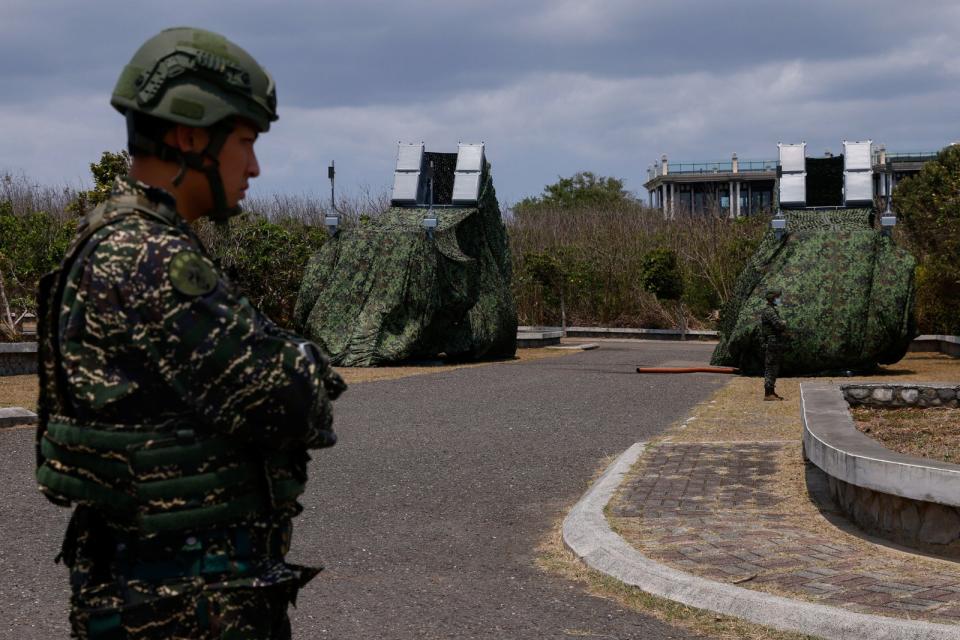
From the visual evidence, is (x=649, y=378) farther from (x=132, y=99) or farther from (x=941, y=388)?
(x=132, y=99)

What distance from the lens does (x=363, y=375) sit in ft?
65.0

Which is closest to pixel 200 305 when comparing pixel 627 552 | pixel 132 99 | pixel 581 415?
pixel 132 99

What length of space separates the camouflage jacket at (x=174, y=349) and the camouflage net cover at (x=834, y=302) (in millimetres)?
16925

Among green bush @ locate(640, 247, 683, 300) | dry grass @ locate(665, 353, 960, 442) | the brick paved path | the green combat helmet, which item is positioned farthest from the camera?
green bush @ locate(640, 247, 683, 300)

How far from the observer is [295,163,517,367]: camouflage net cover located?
22.2 meters

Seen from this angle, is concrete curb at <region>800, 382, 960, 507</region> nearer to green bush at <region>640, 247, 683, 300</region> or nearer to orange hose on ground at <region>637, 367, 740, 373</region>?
orange hose on ground at <region>637, 367, 740, 373</region>

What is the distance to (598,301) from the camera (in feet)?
129

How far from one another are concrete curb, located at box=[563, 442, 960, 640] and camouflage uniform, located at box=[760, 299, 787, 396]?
8.84 metres

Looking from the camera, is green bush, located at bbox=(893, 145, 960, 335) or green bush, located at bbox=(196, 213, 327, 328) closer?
green bush, located at bbox=(893, 145, 960, 335)

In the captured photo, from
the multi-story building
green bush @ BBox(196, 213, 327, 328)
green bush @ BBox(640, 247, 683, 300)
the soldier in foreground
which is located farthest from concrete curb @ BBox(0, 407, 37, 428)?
the multi-story building

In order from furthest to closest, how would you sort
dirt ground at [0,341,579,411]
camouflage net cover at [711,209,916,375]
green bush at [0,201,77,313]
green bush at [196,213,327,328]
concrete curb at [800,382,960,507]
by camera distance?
green bush at [196,213,327,328] < green bush at [0,201,77,313] < camouflage net cover at [711,209,916,375] < dirt ground at [0,341,579,411] < concrete curb at [800,382,960,507]

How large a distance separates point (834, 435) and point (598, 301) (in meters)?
32.0

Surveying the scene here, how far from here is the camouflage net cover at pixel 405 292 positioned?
22156 mm

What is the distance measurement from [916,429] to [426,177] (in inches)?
641
